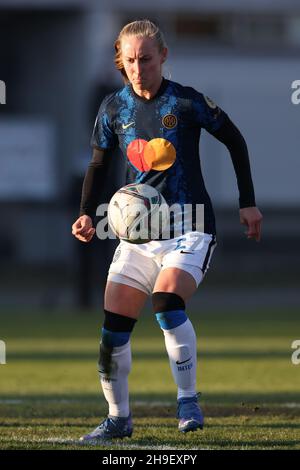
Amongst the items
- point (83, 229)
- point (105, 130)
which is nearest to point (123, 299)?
point (83, 229)

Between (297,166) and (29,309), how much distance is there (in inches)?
589

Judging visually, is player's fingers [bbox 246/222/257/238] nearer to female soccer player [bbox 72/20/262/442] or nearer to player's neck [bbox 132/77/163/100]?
female soccer player [bbox 72/20/262/442]

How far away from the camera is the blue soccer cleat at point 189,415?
7.45 meters

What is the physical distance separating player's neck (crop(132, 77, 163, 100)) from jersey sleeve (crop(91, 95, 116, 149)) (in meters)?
0.21

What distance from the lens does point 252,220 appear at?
24.6 feet

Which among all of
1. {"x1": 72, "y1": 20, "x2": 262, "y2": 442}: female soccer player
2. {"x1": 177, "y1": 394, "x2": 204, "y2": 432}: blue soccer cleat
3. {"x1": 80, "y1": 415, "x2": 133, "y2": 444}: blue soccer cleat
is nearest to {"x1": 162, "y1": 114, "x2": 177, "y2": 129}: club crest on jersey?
{"x1": 72, "y1": 20, "x2": 262, "y2": 442}: female soccer player

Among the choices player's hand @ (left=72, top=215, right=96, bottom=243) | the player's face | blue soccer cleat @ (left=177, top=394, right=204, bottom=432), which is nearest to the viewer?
the player's face

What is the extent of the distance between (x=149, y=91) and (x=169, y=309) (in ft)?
4.09

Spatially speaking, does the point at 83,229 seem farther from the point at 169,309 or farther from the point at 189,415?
the point at 189,415

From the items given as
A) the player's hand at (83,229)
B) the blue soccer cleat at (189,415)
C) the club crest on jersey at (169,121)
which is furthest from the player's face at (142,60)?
the blue soccer cleat at (189,415)

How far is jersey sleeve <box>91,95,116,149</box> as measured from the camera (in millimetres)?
7652

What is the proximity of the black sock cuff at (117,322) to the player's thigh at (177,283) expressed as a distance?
0.25 m

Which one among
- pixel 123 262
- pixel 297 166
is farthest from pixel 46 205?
pixel 123 262

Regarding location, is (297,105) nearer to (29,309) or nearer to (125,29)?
(29,309)
